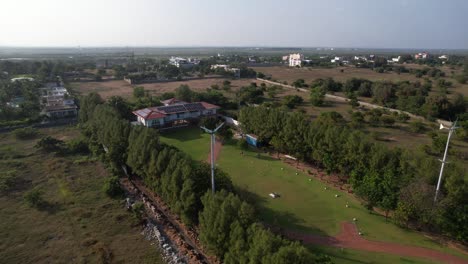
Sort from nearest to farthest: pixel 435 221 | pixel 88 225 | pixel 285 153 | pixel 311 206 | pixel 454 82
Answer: pixel 435 221, pixel 88 225, pixel 311 206, pixel 285 153, pixel 454 82

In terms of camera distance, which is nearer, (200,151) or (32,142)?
(200,151)

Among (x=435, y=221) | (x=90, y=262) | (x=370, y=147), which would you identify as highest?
(x=370, y=147)

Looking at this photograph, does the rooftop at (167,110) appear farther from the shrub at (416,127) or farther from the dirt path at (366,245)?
the shrub at (416,127)

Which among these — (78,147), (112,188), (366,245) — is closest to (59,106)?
(78,147)

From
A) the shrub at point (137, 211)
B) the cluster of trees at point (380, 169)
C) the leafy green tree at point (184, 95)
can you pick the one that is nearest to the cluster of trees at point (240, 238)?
the shrub at point (137, 211)

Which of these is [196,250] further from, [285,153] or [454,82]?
[454,82]

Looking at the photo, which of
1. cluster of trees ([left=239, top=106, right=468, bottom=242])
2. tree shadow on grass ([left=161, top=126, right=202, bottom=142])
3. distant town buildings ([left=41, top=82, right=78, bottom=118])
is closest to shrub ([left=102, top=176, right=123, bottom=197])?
tree shadow on grass ([left=161, top=126, right=202, bottom=142])

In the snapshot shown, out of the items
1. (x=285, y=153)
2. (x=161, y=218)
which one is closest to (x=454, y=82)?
(x=285, y=153)
